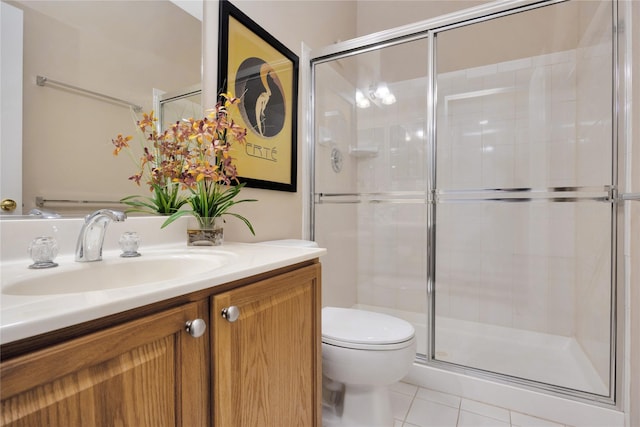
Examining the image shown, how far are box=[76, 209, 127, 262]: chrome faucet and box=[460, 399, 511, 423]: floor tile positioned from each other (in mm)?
1632

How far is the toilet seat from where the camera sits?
3.92ft

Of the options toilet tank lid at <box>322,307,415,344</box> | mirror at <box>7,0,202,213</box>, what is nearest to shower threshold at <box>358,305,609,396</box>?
toilet tank lid at <box>322,307,415,344</box>

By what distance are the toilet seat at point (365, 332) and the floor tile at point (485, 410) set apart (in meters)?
0.57

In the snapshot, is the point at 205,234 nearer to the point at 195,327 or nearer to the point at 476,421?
the point at 195,327

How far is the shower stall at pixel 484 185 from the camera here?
1632 mm

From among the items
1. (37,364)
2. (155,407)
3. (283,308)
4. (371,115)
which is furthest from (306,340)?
(371,115)

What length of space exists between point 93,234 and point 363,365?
0.97 meters

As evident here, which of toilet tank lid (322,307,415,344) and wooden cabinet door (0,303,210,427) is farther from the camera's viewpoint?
toilet tank lid (322,307,415,344)

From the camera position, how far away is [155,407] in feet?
1.72

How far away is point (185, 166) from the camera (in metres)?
1.13

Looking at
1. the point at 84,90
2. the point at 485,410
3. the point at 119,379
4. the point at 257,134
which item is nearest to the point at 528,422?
the point at 485,410

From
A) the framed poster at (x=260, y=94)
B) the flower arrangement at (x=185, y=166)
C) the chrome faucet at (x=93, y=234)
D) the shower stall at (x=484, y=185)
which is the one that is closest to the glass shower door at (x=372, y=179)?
the shower stall at (x=484, y=185)

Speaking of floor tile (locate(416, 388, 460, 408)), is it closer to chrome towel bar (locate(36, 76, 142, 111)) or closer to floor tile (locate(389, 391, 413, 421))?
floor tile (locate(389, 391, 413, 421))

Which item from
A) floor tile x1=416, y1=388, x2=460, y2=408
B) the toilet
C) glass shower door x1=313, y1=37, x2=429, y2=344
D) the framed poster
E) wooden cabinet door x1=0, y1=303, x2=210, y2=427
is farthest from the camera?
glass shower door x1=313, y1=37, x2=429, y2=344
